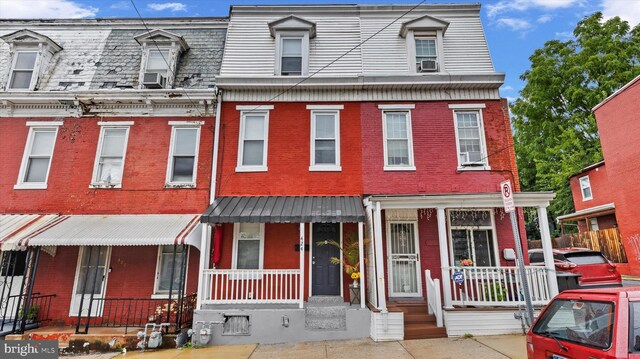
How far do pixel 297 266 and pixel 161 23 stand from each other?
10.5 meters

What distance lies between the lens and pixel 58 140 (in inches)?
403

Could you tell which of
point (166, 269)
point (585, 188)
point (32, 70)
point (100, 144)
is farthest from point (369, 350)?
point (585, 188)

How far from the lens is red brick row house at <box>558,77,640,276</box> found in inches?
582

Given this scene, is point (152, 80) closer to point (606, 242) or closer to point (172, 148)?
point (172, 148)

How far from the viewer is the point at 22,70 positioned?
10.8m

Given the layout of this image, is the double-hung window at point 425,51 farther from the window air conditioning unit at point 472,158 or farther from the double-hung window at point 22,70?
the double-hung window at point 22,70

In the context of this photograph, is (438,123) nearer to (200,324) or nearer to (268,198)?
(268,198)

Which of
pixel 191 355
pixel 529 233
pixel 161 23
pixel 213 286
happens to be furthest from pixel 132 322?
pixel 529 233

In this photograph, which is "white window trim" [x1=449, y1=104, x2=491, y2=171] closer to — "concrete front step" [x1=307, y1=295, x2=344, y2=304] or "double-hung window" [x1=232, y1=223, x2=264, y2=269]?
"concrete front step" [x1=307, y1=295, x2=344, y2=304]

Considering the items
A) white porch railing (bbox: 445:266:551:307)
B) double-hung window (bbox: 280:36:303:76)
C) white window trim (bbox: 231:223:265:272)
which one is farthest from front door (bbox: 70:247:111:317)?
white porch railing (bbox: 445:266:551:307)

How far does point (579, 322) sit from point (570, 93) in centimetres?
2561

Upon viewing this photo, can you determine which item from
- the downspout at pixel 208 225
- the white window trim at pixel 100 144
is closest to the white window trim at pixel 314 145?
the downspout at pixel 208 225

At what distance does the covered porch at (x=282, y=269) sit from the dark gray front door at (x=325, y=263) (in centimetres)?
3

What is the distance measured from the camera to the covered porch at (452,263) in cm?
756
